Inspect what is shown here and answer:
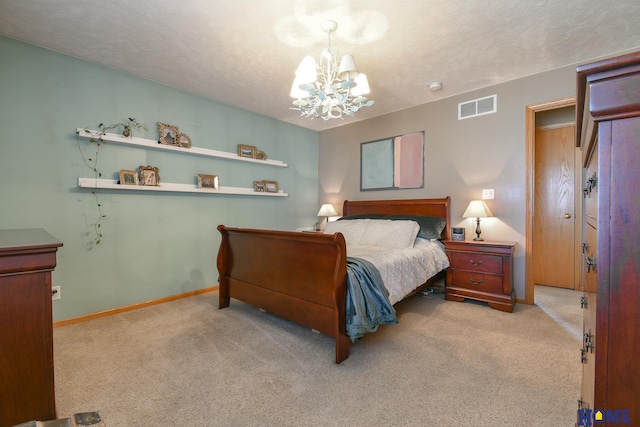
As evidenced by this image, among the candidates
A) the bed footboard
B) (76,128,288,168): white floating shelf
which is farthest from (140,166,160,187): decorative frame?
the bed footboard

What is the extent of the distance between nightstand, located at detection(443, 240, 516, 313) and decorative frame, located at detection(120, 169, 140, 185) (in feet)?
11.3

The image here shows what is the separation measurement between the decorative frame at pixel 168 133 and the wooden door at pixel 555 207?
4.55 metres

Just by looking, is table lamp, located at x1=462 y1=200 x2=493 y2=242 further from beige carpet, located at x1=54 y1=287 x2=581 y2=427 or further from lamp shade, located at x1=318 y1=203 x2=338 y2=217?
lamp shade, located at x1=318 y1=203 x2=338 y2=217

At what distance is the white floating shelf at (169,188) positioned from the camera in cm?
270

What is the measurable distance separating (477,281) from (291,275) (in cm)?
207

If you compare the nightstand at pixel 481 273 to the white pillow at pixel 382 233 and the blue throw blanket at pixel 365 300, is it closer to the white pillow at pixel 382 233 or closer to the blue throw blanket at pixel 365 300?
the white pillow at pixel 382 233

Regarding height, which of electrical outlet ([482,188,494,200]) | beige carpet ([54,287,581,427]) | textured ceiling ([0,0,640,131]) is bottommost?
beige carpet ([54,287,581,427])

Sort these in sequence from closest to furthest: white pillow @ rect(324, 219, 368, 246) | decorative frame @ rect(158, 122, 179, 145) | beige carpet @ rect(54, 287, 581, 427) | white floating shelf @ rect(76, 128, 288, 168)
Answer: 1. beige carpet @ rect(54, 287, 581, 427)
2. white floating shelf @ rect(76, 128, 288, 168)
3. decorative frame @ rect(158, 122, 179, 145)
4. white pillow @ rect(324, 219, 368, 246)

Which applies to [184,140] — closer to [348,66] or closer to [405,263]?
[348,66]

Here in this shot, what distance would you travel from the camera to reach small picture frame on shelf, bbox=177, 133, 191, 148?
3295mm

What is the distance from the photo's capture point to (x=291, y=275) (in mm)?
2285

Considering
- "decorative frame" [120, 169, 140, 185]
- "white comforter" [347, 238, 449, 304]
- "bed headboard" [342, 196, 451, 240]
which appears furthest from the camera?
"bed headboard" [342, 196, 451, 240]

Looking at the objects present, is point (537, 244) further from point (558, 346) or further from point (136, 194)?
point (136, 194)

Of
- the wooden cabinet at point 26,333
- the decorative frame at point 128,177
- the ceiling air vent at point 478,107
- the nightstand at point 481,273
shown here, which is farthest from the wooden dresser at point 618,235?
the decorative frame at point 128,177
